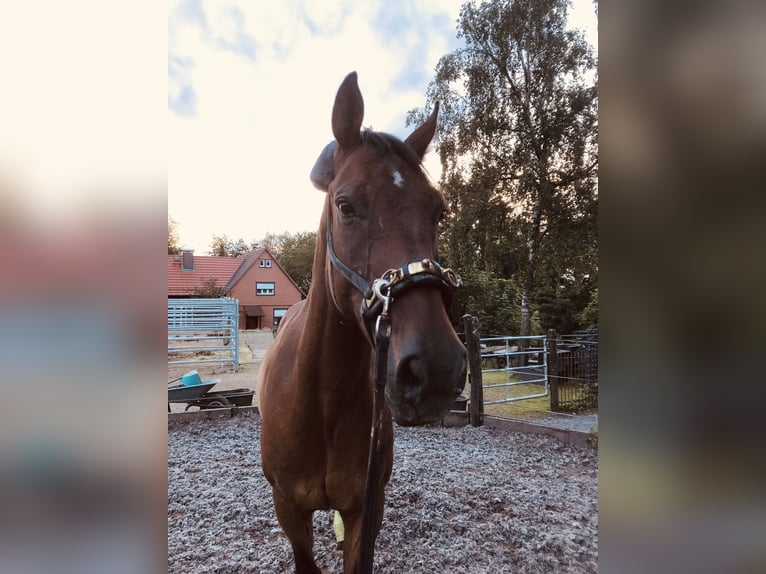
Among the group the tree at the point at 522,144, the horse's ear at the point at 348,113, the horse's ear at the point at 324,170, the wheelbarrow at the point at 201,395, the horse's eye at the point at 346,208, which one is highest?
the tree at the point at 522,144

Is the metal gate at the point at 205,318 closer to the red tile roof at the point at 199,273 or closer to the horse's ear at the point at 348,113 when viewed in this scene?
the red tile roof at the point at 199,273

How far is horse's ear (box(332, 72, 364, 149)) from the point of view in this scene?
163 centimetres

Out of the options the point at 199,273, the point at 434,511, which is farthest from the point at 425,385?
the point at 199,273

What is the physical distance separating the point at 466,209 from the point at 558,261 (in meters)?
3.58

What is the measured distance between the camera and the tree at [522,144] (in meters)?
12.2

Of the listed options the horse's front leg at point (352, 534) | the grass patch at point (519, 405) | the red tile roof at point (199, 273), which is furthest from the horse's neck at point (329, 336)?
the red tile roof at point (199, 273)

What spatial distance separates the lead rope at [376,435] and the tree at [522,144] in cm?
1233

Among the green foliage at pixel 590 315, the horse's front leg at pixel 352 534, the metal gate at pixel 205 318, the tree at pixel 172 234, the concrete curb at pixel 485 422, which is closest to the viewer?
the tree at pixel 172 234

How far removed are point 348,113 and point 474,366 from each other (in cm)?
523
